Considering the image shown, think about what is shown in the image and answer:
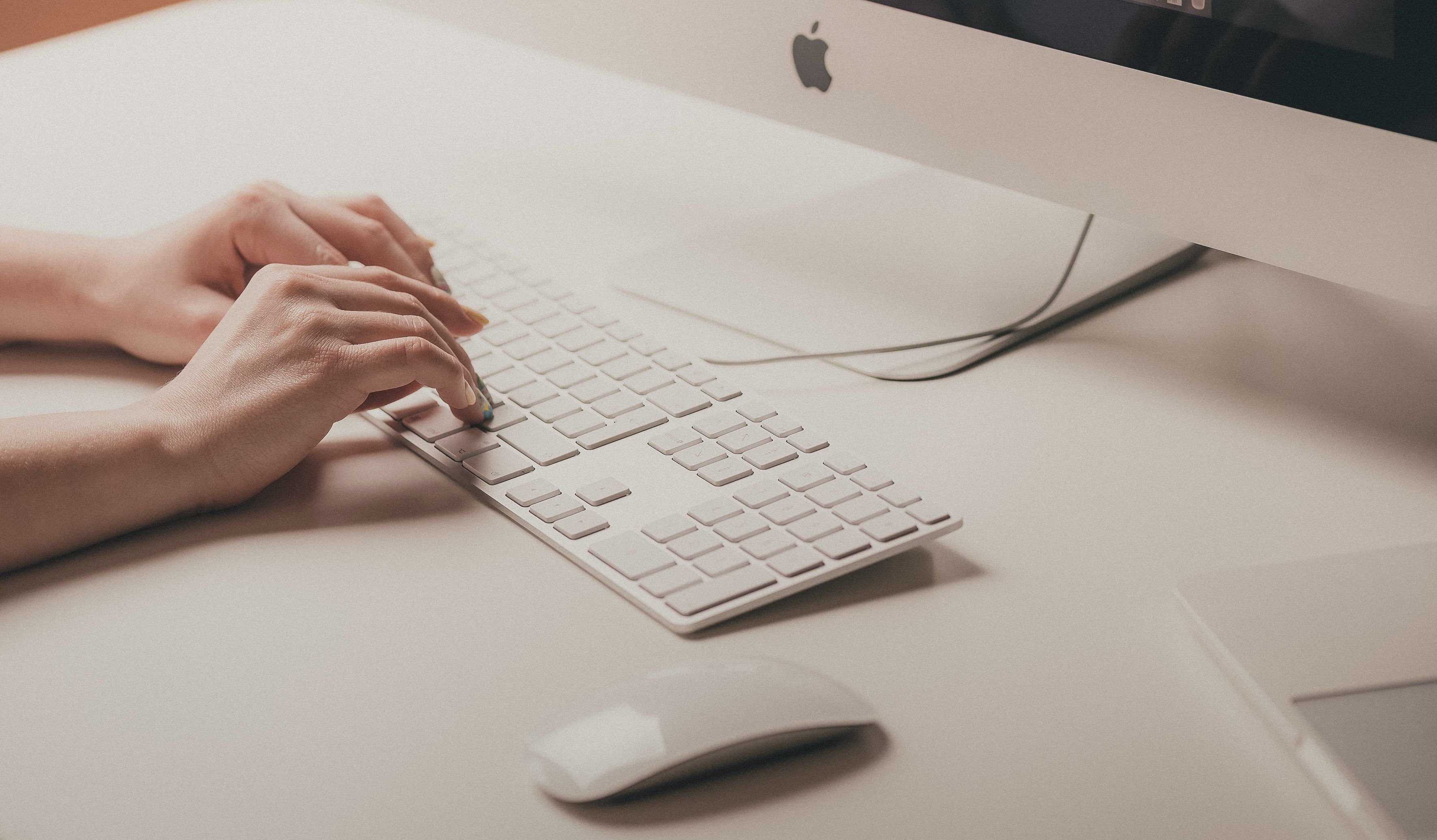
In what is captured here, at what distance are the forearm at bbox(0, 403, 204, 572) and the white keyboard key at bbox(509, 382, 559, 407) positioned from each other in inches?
6.1

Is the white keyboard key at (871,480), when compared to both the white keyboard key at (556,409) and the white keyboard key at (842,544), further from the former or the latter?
the white keyboard key at (556,409)

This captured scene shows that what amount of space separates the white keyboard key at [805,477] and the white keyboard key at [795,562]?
0.04 meters

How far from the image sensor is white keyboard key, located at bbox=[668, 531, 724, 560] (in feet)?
1.68

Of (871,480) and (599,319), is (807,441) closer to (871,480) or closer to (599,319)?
(871,480)

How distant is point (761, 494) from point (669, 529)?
1.8 inches

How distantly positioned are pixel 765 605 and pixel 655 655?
0.16ft

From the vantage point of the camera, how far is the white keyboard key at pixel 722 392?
0.62 metres

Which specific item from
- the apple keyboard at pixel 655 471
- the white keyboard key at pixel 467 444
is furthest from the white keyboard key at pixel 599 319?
the white keyboard key at pixel 467 444

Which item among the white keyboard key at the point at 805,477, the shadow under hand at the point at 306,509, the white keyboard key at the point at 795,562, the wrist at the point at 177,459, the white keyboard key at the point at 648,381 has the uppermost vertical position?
the white keyboard key at the point at 648,381

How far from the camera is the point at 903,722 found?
444mm

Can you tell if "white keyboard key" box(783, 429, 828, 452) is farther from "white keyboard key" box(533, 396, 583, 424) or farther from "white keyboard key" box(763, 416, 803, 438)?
"white keyboard key" box(533, 396, 583, 424)

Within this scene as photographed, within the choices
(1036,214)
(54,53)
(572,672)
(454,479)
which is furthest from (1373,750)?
(54,53)

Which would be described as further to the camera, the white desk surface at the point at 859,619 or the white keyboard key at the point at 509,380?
the white keyboard key at the point at 509,380

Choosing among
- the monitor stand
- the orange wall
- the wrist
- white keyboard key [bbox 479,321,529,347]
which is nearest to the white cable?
the monitor stand
